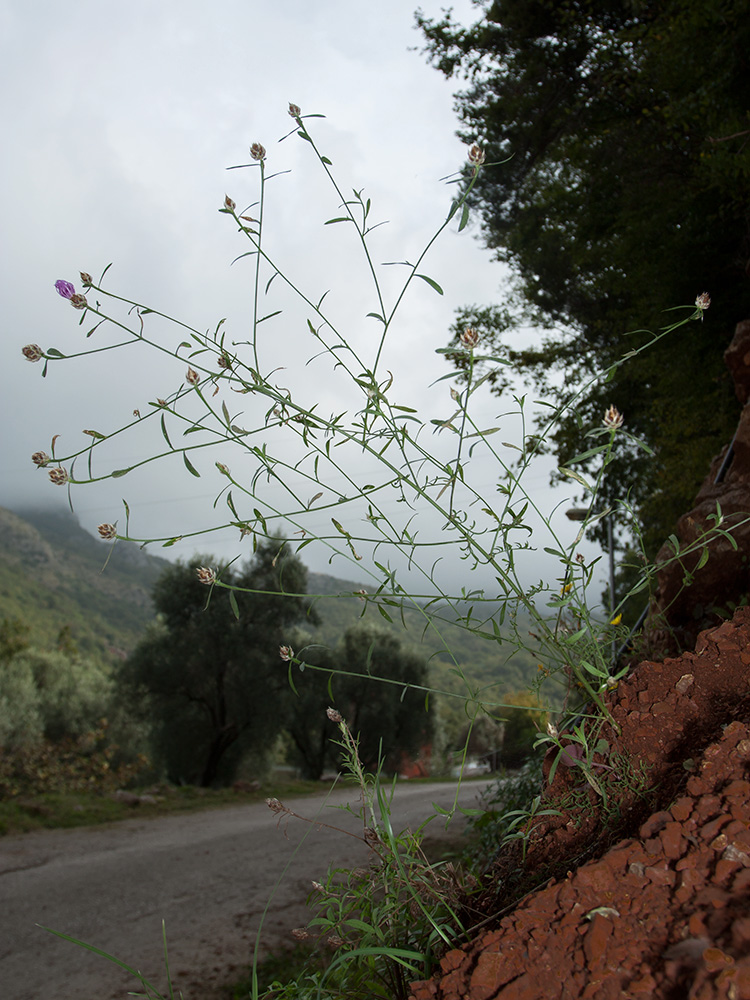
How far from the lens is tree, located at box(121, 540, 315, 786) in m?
15.7

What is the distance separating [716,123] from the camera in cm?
542

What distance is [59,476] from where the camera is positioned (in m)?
1.24

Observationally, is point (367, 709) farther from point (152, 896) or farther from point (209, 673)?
point (152, 896)

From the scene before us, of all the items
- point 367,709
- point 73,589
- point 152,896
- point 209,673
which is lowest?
point 367,709

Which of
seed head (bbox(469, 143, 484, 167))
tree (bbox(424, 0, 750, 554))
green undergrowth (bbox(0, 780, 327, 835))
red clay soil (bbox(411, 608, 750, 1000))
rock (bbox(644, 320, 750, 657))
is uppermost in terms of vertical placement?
tree (bbox(424, 0, 750, 554))

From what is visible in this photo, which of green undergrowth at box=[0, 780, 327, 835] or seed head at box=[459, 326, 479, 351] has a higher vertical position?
seed head at box=[459, 326, 479, 351]

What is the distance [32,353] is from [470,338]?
91cm

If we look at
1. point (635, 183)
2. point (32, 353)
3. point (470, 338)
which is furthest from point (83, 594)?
point (470, 338)

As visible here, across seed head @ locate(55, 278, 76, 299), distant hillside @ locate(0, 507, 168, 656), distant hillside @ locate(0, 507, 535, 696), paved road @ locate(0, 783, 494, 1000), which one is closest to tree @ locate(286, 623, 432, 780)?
paved road @ locate(0, 783, 494, 1000)

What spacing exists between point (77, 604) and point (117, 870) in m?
79.6

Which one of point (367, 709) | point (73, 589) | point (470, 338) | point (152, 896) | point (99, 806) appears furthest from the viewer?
point (73, 589)

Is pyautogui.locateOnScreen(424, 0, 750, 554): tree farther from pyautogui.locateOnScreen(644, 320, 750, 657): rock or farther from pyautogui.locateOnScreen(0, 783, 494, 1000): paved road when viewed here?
pyautogui.locateOnScreen(0, 783, 494, 1000): paved road

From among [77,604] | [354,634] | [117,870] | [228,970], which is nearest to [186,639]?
[354,634]

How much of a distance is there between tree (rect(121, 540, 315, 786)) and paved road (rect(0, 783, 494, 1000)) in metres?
5.79
